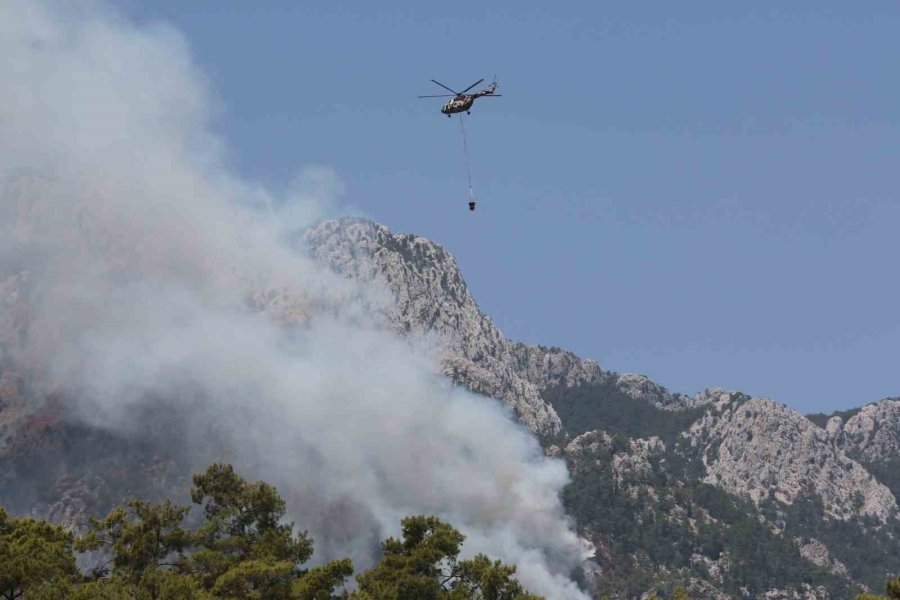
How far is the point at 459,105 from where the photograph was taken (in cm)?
9769

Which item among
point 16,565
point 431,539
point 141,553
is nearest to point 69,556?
point 141,553

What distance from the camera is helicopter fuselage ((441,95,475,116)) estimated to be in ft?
318

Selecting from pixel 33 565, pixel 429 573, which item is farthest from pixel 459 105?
pixel 33 565

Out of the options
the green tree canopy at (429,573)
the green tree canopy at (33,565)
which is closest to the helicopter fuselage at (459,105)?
the green tree canopy at (429,573)

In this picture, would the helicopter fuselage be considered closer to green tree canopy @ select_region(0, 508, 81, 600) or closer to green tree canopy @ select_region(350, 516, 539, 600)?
green tree canopy @ select_region(350, 516, 539, 600)

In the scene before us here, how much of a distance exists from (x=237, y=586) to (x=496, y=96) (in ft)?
143

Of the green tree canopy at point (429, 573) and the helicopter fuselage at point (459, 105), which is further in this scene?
the helicopter fuselage at point (459, 105)

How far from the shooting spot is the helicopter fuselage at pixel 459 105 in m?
96.8

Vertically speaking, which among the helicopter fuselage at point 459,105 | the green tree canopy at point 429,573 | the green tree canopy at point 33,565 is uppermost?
the helicopter fuselage at point 459,105

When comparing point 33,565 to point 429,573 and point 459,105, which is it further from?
point 459,105

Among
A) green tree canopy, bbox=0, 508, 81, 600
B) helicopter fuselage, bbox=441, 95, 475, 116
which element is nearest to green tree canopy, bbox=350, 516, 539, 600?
green tree canopy, bbox=0, 508, 81, 600

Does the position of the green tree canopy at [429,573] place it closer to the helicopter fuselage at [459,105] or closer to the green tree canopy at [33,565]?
the green tree canopy at [33,565]

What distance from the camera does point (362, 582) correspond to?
8425cm

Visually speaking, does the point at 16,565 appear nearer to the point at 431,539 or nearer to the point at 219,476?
the point at 219,476
